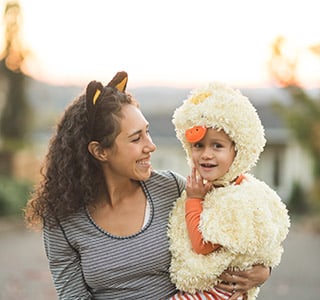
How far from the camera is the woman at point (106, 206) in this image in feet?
10.2

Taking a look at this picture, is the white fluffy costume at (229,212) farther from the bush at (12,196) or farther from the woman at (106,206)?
the bush at (12,196)

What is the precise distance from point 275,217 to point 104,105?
33.2 inches

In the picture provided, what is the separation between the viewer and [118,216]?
3189mm

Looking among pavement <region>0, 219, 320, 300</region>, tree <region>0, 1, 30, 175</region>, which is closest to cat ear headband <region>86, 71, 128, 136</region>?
pavement <region>0, 219, 320, 300</region>

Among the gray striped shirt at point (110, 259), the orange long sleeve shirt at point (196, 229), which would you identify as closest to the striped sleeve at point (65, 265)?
the gray striped shirt at point (110, 259)

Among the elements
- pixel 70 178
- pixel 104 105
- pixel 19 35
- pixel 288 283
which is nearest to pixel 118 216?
pixel 70 178

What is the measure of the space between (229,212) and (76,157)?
0.72 m

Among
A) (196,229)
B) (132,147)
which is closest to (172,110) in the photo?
(132,147)

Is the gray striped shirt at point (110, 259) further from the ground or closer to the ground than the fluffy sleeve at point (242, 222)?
closer to the ground

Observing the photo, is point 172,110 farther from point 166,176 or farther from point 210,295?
point 210,295

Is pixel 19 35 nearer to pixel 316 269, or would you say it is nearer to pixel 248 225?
pixel 316 269

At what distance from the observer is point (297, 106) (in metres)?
18.6

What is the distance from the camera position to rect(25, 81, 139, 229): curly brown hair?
3109mm

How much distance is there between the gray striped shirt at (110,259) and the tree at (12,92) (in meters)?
17.2
